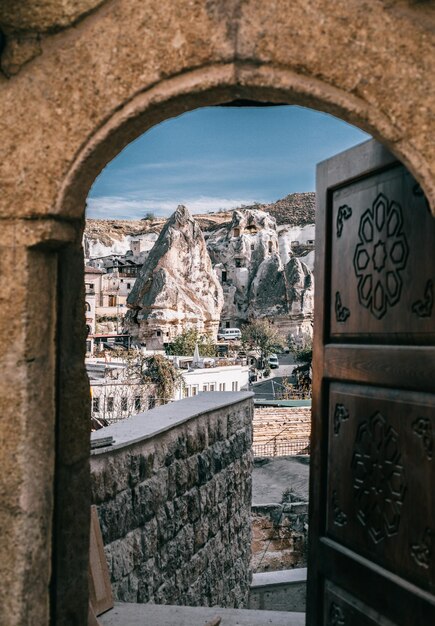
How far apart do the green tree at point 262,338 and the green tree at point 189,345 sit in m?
4.39

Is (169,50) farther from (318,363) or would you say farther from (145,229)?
(145,229)

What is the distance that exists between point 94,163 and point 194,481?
313 cm

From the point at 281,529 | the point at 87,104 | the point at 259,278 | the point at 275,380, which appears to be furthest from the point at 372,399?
the point at 259,278

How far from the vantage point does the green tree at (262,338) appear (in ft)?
140

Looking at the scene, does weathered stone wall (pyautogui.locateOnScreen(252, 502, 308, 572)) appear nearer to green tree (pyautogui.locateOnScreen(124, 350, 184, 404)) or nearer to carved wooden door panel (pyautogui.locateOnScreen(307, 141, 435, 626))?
carved wooden door panel (pyautogui.locateOnScreen(307, 141, 435, 626))

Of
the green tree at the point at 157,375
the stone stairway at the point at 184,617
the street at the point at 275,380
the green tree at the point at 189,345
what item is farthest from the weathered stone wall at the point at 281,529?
the green tree at the point at 189,345

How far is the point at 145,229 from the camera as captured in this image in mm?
76562

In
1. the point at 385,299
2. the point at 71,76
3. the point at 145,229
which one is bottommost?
the point at 385,299

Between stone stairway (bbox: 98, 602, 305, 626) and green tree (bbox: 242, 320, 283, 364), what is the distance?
3769 centimetres

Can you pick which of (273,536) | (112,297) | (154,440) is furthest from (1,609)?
(112,297)

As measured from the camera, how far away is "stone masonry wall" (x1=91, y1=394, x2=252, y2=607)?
130 inches

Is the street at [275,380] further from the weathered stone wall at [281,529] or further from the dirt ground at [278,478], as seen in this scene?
the weathered stone wall at [281,529]

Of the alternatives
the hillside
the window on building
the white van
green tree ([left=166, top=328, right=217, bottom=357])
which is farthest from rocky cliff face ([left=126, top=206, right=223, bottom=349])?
the hillside

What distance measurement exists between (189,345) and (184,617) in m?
34.1
